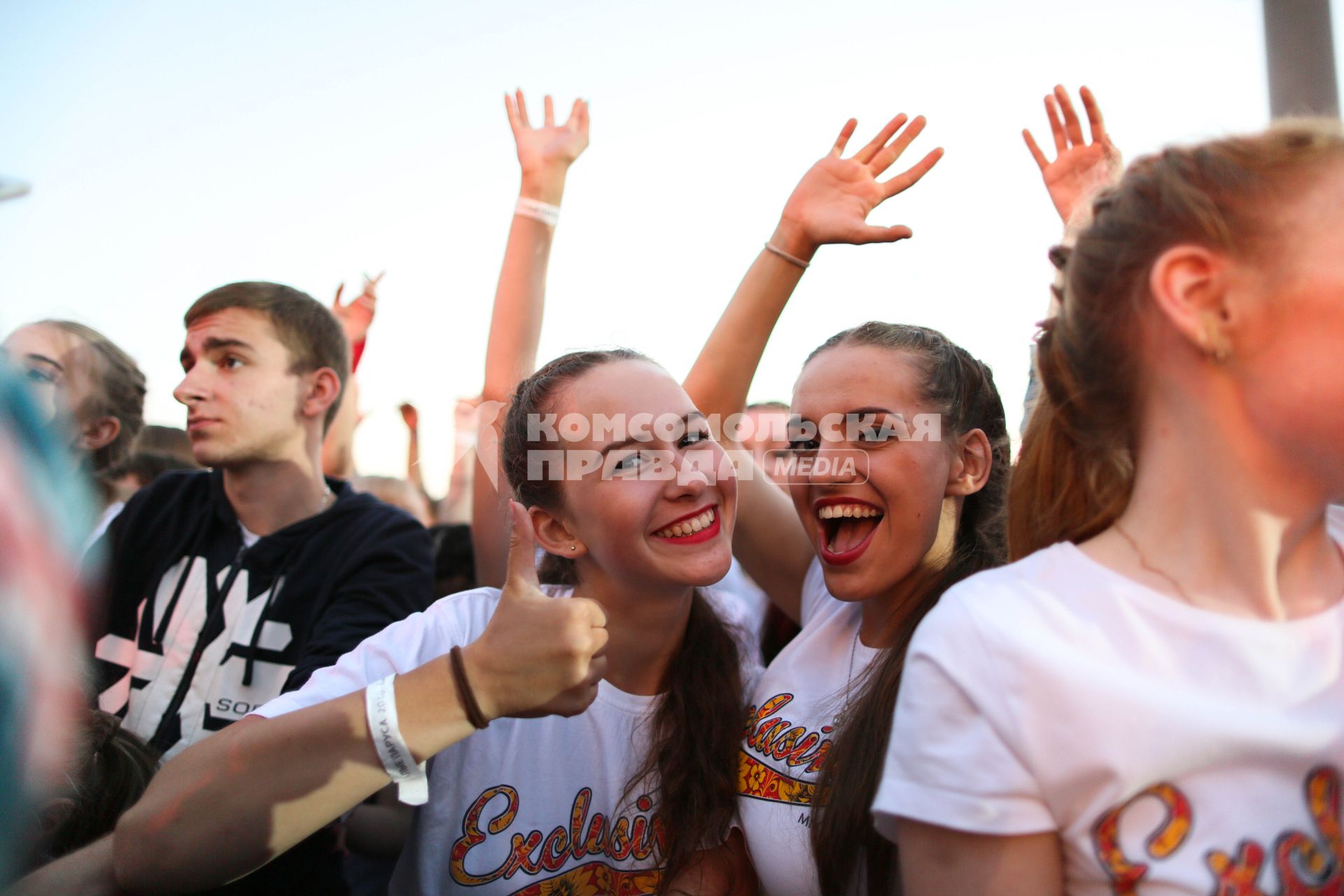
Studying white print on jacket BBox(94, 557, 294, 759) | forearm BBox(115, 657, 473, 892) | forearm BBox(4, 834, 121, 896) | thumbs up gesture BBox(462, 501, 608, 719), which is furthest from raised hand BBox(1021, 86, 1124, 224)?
forearm BBox(4, 834, 121, 896)

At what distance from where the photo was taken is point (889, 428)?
1986mm

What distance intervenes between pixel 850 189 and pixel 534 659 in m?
1.55

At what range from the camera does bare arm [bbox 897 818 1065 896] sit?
100cm

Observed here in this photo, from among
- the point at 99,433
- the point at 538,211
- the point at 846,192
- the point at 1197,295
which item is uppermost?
the point at 538,211

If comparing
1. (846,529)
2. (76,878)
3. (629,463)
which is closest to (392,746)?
(76,878)

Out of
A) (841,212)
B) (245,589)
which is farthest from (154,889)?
(841,212)

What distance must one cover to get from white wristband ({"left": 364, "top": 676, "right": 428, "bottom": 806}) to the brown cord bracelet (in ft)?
0.34

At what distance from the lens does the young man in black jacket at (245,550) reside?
7.59 feet

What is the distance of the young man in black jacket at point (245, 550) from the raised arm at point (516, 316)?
0.24m

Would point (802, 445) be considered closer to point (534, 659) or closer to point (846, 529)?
point (846, 529)

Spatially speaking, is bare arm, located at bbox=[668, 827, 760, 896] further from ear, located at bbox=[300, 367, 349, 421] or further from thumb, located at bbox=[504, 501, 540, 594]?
ear, located at bbox=[300, 367, 349, 421]

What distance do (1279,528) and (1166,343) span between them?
252 millimetres

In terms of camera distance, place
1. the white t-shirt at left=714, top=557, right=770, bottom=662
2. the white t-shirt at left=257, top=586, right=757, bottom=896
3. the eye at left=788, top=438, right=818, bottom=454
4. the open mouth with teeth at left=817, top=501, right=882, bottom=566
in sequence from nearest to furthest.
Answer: the white t-shirt at left=257, top=586, right=757, bottom=896
the open mouth with teeth at left=817, top=501, right=882, bottom=566
the eye at left=788, top=438, right=818, bottom=454
the white t-shirt at left=714, top=557, right=770, bottom=662

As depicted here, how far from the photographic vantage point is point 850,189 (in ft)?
7.93
